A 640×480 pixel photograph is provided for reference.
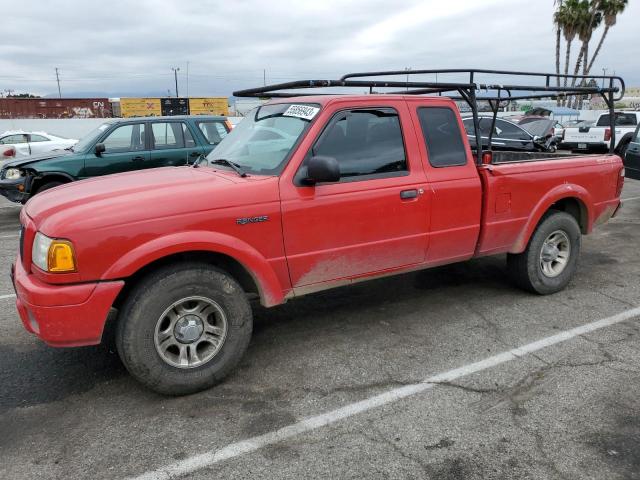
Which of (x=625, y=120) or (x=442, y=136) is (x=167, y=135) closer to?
(x=442, y=136)

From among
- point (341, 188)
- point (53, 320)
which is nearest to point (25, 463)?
point (53, 320)

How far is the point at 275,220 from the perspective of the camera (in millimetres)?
3582

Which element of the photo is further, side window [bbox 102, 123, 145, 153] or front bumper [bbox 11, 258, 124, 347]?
side window [bbox 102, 123, 145, 153]

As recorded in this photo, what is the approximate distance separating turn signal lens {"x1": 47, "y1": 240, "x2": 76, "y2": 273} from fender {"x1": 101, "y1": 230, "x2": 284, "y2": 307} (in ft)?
0.64

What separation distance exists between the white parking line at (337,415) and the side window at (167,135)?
6.93 m

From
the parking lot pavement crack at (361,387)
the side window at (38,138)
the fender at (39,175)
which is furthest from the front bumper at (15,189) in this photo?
the side window at (38,138)

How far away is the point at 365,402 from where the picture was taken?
334 cm

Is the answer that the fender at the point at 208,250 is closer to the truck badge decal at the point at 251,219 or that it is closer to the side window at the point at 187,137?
the truck badge decal at the point at 251,219

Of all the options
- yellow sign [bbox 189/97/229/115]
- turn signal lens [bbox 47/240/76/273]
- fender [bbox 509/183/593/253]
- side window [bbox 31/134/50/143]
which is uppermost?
yellow sign [bbox 189/97/229/115]

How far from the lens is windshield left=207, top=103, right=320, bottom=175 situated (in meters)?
3.83

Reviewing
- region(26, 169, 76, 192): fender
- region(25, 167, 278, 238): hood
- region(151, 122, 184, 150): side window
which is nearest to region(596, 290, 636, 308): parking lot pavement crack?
region(25, 167, 278, 238): hood

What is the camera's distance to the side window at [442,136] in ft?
14.1

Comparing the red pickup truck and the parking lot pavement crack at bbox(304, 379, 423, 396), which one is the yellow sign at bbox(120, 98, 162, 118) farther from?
the parking lot pavement crack at bbox(304, 379, 423, 396)

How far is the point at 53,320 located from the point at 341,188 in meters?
2.02
